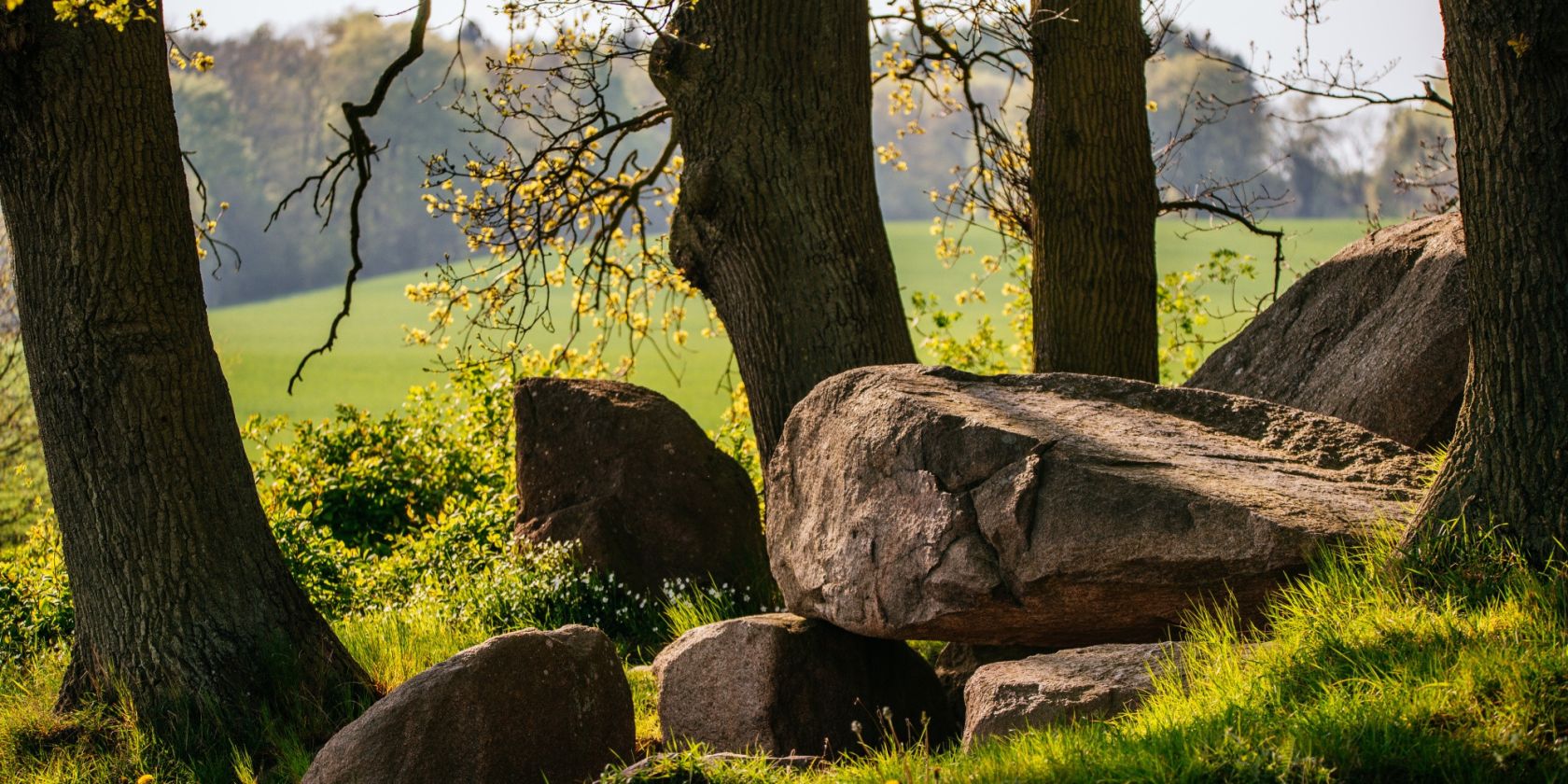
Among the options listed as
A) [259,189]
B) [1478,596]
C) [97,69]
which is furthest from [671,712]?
[259,189]

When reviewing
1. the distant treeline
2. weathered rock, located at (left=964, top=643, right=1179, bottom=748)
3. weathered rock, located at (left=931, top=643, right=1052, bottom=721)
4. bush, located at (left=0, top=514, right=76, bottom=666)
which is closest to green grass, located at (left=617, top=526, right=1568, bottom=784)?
weathered rock, located at (left=964, top=643, right=1179, bottom=748)

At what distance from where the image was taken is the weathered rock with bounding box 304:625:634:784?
5.00m

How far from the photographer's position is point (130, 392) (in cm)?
619

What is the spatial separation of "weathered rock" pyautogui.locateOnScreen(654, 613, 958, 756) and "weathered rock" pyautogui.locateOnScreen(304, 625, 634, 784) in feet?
1.34

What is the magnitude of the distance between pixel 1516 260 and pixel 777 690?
3409 millimetres

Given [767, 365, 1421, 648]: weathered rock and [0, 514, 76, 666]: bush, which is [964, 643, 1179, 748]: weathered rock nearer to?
[767, 365, 1421, 648]: weathered rock

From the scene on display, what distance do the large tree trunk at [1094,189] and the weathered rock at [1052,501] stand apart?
286cm

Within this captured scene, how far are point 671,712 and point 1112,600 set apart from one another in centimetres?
217

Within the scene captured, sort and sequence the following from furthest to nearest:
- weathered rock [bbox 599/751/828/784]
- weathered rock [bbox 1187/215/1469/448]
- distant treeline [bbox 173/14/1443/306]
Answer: distant treeline [bbox 173/14/1443/306]
weathered rock [bbox 1187/215/1469/448]
weathered rock [bbox 599/751/828/784]

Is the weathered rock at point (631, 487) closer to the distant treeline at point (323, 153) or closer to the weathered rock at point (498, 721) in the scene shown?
the weathered rock at point (498, 721)

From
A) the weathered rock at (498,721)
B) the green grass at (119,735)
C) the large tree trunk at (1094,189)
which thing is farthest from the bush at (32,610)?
the large tree trunk at (1094,189)

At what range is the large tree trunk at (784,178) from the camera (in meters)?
7.44

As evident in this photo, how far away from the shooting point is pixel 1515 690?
3686mm

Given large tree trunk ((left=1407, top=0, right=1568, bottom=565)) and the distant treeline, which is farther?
the distant treeline
